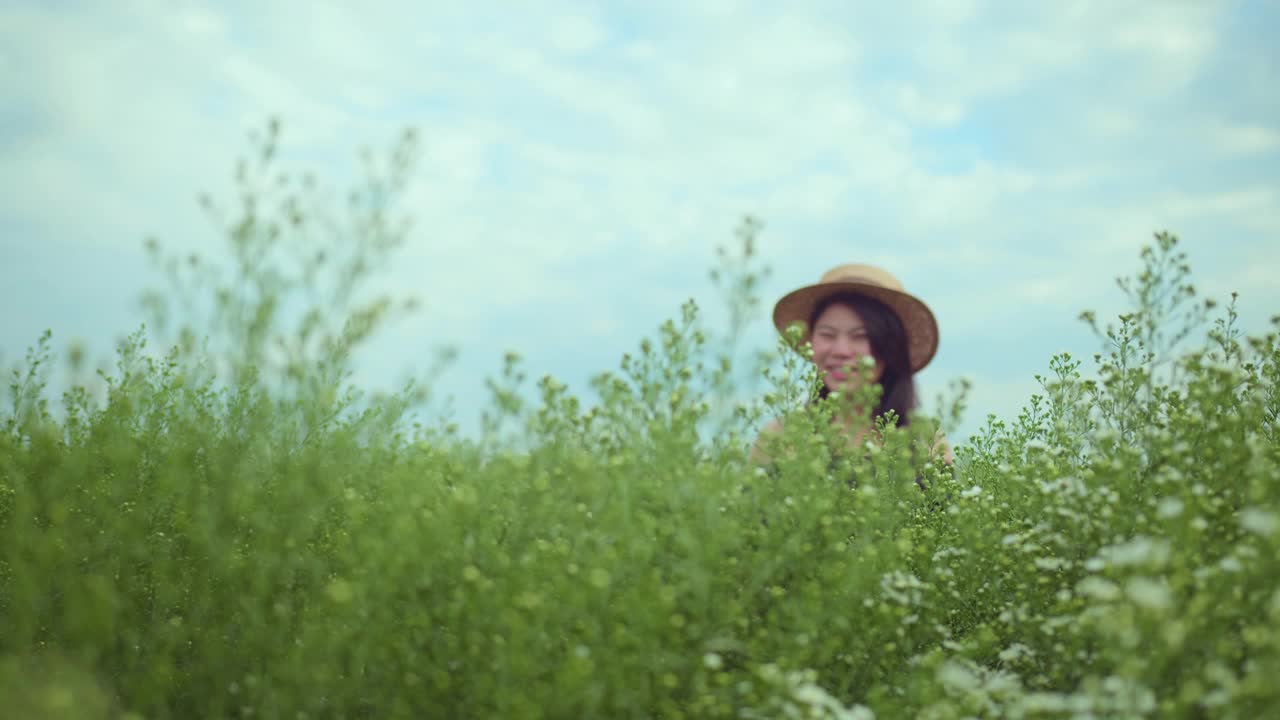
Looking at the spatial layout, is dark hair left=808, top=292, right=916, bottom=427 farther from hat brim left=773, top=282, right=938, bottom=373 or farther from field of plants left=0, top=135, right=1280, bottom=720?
field of plants left=0, top=135, right=1280, bottom=720

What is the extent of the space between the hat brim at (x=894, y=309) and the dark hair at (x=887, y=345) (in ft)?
0.17

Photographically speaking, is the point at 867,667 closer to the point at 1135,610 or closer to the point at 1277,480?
the point at 1135,610

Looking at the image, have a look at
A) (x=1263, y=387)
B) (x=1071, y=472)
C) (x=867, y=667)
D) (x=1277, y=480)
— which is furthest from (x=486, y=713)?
(x=1263, y=387)

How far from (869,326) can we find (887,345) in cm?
25

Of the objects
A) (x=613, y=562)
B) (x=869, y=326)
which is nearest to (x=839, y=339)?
(x=869, y=326)

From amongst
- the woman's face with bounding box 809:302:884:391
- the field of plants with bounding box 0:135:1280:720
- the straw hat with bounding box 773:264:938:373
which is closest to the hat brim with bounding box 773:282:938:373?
the straw hat with bounding box 773:264:938:373

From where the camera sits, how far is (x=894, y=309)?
6.95 m

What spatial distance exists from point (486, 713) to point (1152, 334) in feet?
12.5

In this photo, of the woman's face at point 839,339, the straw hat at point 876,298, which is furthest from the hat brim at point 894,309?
the woman's face at point 839,339

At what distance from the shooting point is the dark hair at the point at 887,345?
6.80 m

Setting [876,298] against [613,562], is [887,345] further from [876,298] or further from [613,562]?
[613,562]

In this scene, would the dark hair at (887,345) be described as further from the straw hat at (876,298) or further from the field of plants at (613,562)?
the field of plants at (613,562)

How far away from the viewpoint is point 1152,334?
4801 millimetres

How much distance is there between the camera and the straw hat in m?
6.76
